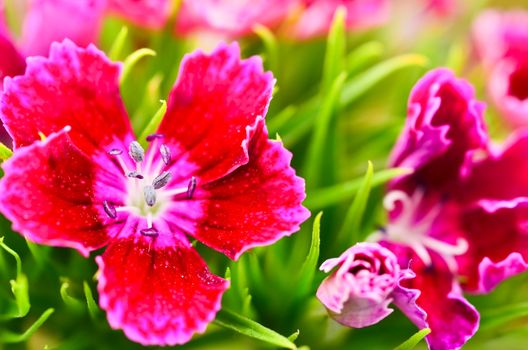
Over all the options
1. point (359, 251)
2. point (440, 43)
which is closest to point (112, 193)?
point (359, 251)

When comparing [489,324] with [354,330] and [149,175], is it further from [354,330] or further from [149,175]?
[149,175]

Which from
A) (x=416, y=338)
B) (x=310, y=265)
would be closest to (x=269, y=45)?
(x=310, y=265)

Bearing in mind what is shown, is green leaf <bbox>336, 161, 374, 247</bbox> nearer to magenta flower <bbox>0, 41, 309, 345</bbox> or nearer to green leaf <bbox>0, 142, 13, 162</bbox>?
magenta flower <bbox>0, 41, 309, 345</bbox>

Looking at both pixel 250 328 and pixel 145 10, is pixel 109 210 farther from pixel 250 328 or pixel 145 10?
pixel 145 10

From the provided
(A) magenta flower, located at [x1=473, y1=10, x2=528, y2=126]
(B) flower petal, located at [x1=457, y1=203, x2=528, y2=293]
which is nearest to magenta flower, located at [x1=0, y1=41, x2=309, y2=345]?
(B) flower petal, located at [x1=457, y1=203, x2=528, y2=293]

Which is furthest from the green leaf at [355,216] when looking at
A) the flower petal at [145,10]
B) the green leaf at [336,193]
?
the flower petal at [145,10]
